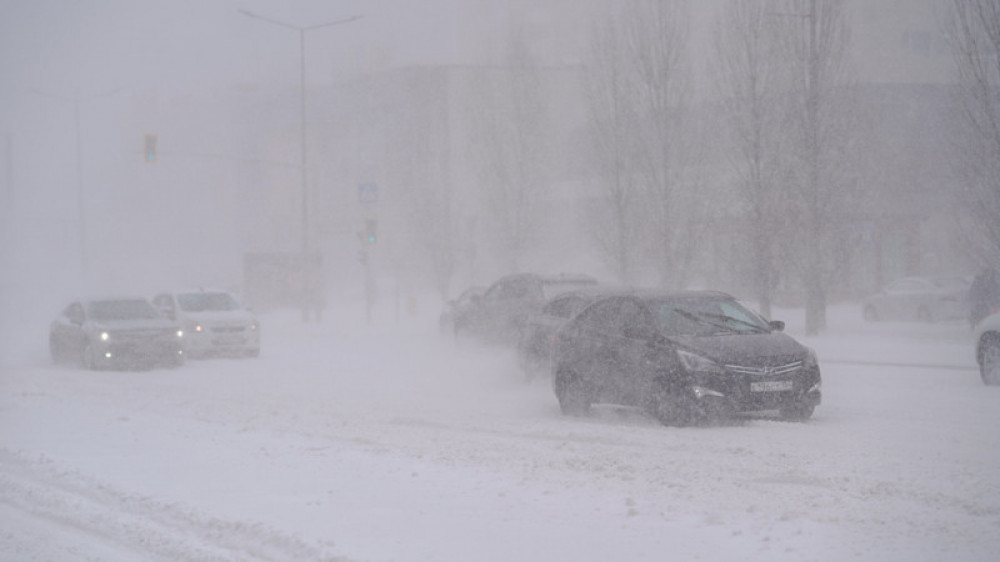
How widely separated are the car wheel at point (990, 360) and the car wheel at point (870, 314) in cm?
1990

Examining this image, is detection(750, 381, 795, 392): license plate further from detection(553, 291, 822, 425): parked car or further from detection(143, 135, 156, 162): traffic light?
detection(143, 135, 156, 162): traffic light

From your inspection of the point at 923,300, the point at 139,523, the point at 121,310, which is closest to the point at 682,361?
the point at 139,523

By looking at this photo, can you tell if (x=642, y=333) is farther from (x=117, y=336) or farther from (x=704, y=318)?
(x=117, y=336)

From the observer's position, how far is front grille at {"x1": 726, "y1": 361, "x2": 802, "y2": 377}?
38.0 ft

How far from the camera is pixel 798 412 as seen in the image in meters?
12.0

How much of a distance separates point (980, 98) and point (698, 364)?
13.6 metres

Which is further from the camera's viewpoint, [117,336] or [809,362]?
[117,336]

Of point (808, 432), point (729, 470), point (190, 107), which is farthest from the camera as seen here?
point (190, 107)

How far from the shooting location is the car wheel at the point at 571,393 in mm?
13125

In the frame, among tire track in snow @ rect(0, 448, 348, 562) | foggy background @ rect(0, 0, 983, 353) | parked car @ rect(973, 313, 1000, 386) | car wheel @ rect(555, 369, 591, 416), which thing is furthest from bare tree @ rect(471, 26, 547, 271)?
tire track in snow @ rect(0, 448, 348, 562)

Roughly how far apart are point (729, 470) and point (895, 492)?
1446 mm

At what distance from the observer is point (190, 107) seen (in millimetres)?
103625

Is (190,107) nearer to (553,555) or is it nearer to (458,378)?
(458,378)

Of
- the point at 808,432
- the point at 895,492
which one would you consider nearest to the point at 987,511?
the point at 895,492
